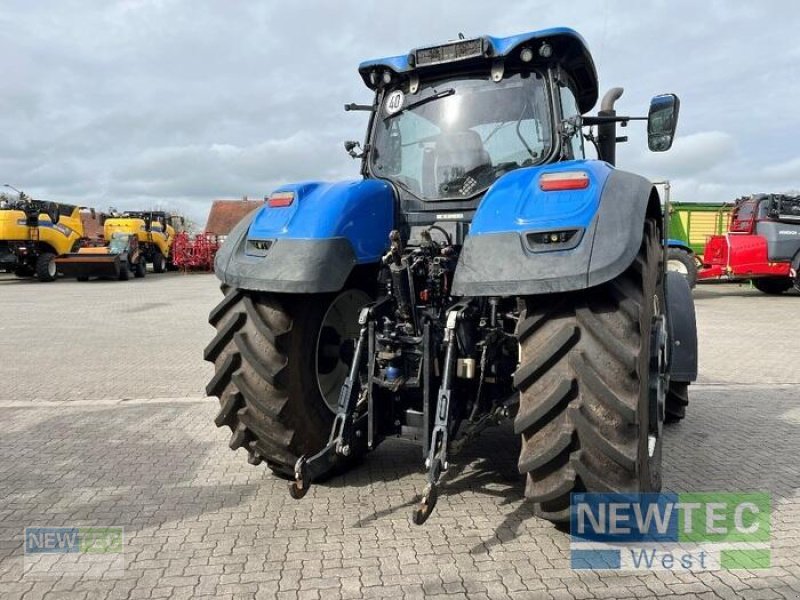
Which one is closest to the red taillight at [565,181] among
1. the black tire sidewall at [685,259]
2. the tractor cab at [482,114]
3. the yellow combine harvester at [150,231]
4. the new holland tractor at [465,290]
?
the new holland tractor at [465,290]

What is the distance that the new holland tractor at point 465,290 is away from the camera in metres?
2.64

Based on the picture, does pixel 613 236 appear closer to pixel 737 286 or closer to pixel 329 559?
pixel 329 559

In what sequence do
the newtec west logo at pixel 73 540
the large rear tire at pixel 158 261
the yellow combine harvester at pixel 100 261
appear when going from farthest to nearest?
the large rear tire at pixel 158 261
the yellow combine harvester at pixel 100 261
the newtec west logo at pixel 73 540

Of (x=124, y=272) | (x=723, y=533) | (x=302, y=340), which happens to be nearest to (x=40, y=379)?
(x=302, y=340)

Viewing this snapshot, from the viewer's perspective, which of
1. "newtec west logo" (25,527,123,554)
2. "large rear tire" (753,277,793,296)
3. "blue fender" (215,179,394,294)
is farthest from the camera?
"large rear tire" (753,277,793,296)

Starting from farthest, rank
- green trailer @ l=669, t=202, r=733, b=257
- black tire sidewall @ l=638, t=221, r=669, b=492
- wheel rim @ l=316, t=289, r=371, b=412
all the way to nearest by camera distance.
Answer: green trailer @ l=669, t=202, r=733, b=257 → wheel rim @ l=316, t=289, r=371, b=412 → black tire sidewall @ l=638, t=221, r=669, b=492

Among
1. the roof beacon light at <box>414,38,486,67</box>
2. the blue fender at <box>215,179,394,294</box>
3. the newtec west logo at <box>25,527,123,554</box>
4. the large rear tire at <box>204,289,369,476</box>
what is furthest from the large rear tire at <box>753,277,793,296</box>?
the newtec west logo at <box>25,527,123,554</box>

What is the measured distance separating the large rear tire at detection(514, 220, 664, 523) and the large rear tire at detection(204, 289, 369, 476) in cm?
123

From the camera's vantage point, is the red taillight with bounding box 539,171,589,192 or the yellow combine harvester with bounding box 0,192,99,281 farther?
the yellow combine harvester with bounding box 0,192,99,281

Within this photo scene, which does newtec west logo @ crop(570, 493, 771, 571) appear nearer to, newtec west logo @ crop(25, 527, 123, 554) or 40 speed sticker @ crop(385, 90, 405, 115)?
newtec west logo @ crop(25, 527, 123, 554)

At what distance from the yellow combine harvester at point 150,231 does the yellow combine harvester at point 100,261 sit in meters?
1.12

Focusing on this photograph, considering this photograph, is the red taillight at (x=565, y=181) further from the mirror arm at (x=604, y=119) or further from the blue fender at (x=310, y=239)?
the mirror arm at (x=604, y=119)

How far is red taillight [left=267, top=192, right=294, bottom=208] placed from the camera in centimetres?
348

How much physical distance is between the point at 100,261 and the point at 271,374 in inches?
819
